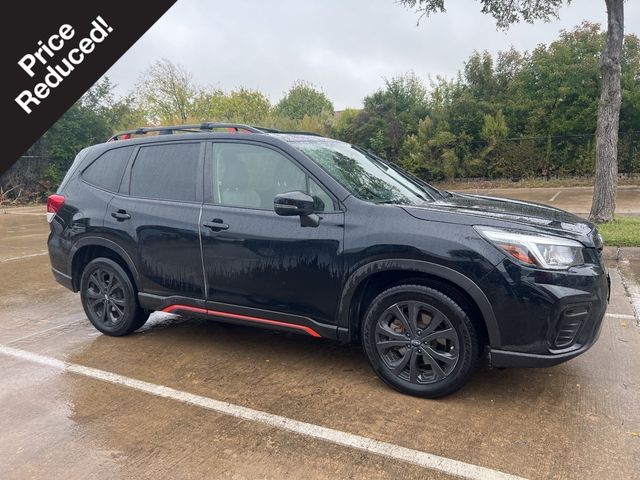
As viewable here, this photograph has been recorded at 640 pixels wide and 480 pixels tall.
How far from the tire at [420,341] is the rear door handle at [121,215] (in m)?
2.31

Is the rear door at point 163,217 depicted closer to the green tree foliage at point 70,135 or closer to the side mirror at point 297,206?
the side mirror at point 297,206

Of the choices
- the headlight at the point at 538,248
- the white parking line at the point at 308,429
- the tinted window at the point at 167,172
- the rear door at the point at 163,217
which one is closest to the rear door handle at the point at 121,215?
the rear door at the point at 163,217

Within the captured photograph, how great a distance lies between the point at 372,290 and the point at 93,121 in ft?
71.4

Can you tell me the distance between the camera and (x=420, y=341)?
3232 millimetres

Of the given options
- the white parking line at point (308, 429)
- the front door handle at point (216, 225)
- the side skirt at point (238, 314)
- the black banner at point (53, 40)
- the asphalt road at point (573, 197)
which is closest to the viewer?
the white parking line at point (308, 429)

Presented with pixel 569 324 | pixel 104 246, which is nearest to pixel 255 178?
pixel 104 246

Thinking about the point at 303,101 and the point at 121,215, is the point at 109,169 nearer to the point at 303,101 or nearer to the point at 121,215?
the point at 121,215

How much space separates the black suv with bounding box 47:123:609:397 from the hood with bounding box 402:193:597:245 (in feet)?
0.06

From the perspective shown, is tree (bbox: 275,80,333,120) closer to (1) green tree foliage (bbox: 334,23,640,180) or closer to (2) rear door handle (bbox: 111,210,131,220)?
(1) green tree foliage (bbox: 334,23,640,180)

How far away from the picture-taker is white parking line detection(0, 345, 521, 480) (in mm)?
2551

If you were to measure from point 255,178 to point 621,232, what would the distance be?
651 cm

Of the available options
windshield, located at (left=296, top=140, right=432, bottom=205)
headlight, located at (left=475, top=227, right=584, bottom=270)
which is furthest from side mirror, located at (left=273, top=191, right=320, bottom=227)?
headlight, located at (left=475, top=227, right=584, bottom=270)

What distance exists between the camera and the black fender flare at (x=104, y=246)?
4328mm

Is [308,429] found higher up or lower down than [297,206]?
lower down
